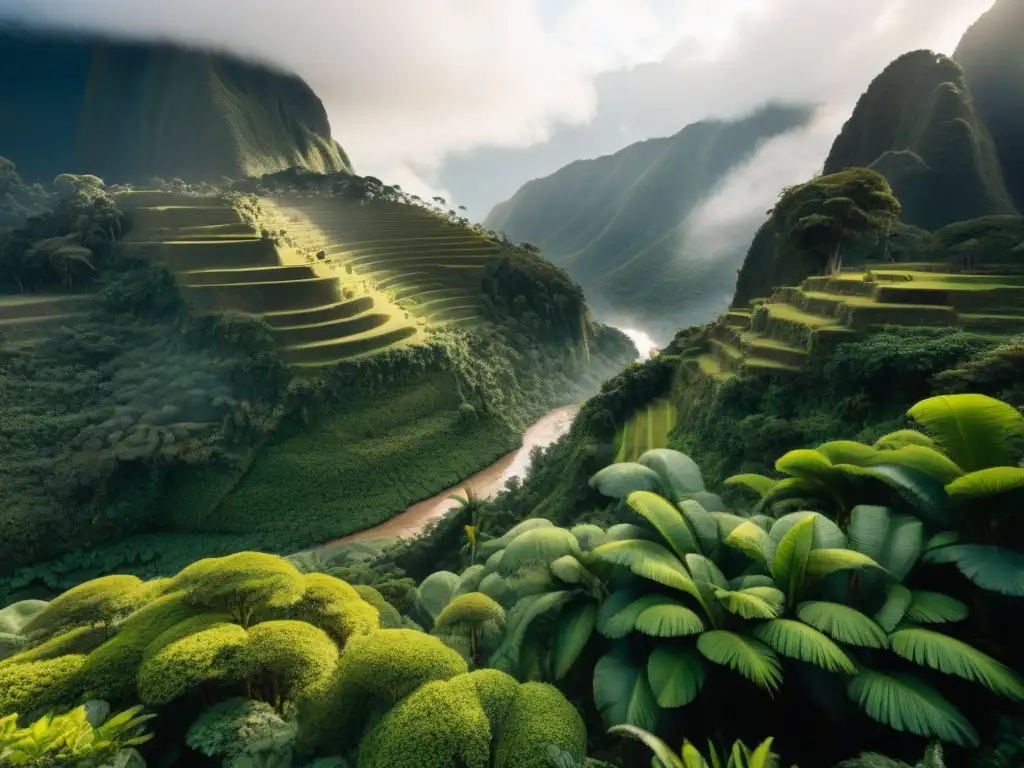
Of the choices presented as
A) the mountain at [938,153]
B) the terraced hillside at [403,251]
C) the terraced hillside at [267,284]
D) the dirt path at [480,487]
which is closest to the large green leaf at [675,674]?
the dirt path at [480,487]

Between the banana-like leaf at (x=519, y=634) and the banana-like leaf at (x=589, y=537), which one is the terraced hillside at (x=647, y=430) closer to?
the banana-like leaf at (x=589, y=537)

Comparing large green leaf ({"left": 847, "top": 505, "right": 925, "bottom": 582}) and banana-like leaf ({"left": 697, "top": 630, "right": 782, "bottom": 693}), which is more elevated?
large green leaf ({"left": 847, "top": 505, "right": 925, "bottom": 582})

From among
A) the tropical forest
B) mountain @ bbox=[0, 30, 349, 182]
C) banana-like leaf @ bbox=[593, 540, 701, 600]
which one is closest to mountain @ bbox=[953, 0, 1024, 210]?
the tropical forest

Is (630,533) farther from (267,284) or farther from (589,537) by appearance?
(267,284)

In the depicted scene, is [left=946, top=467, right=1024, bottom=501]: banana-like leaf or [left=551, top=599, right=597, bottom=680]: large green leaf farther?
[left=551, top=599, right=597, bottom=680]: large green leaf

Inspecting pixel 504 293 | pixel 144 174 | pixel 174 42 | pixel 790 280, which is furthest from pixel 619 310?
pixel 174 42

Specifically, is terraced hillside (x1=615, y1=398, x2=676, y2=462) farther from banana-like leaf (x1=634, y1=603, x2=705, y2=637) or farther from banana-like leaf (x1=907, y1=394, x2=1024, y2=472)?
banana-like leaf (x1=634, y1=603, x2=705, y2=637)
